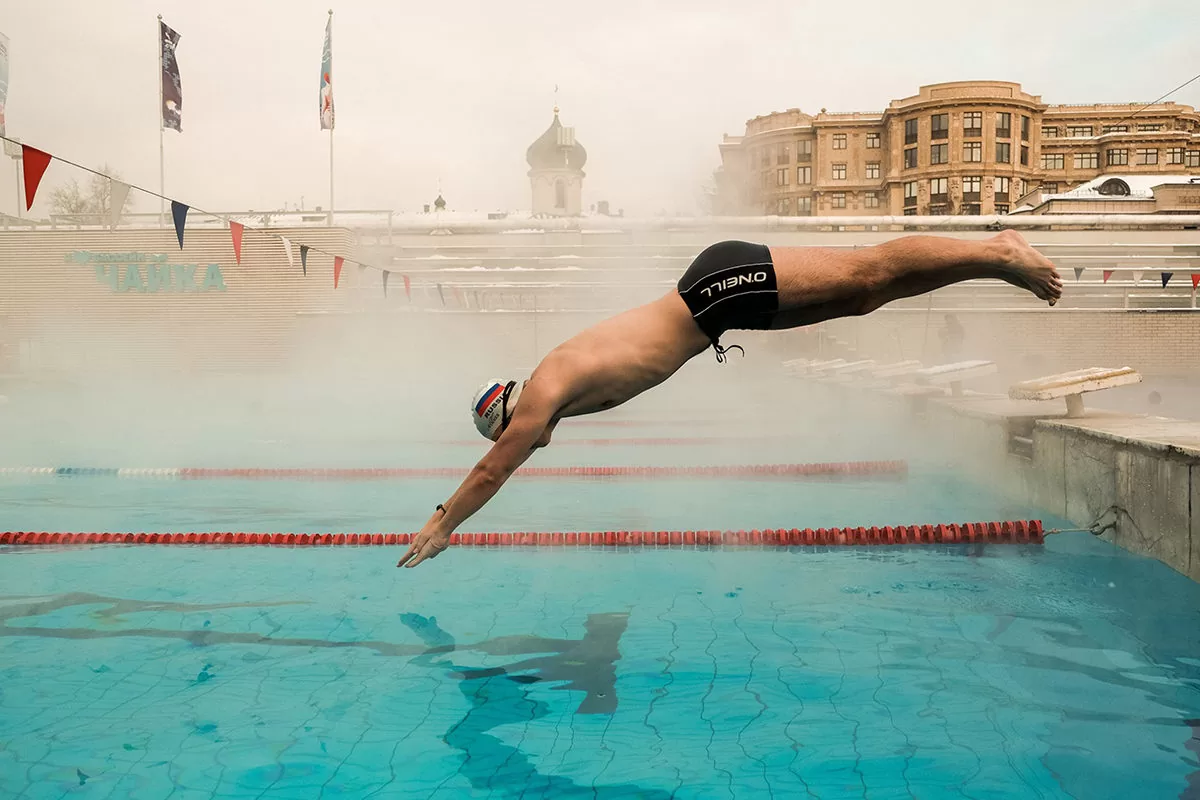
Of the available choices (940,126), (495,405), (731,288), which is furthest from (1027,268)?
(940,126)

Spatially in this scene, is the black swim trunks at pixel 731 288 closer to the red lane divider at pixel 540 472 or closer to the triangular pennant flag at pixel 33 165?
the red lane divider at pixel 540 472

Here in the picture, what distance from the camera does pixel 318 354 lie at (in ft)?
73.3

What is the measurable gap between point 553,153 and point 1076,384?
43.1 metres

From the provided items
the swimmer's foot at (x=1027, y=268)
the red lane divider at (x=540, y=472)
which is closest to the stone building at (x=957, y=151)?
the red lane divider at (x=540, y=472)

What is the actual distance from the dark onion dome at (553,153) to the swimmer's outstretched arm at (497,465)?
4527 cm

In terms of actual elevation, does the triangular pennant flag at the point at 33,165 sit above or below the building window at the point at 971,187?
below

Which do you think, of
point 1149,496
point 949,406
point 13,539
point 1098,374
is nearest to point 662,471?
point 949,406

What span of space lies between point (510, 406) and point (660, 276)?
64.8ft

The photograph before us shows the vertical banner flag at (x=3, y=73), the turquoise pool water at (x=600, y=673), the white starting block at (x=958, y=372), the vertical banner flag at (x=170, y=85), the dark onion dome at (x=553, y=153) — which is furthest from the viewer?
the dark onion dome at (x=553, y=153)

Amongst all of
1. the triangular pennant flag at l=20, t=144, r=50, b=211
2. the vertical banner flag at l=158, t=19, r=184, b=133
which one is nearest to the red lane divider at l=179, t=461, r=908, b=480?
the triangular pennant flag at l=20, t=144, r=50, b=211

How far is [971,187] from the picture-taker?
58219 millimetres

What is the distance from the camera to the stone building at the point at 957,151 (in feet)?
191

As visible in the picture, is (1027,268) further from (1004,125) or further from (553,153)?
(1004,125)

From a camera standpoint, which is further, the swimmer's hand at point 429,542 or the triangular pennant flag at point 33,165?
the triangular pennant flag at point 33,165
